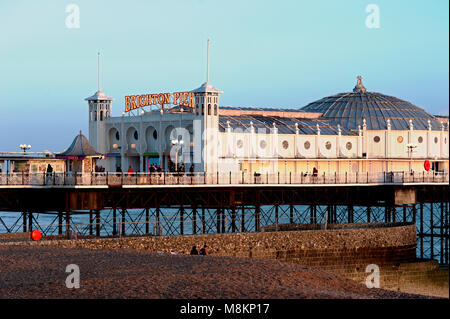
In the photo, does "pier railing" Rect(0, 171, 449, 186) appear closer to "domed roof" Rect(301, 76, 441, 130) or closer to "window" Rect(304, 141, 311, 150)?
"window" Rect(304, 141, 311, 150)

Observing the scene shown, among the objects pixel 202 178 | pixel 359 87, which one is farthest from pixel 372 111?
pixel 202 178

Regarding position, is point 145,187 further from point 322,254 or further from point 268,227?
point 322,254

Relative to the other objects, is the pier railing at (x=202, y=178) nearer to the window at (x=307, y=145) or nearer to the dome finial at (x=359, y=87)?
the window at (x=307, y=145)

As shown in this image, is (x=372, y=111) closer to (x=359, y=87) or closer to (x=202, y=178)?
(x=359, y=87)

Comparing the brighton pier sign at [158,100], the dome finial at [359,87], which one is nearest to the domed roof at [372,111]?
the dome finial at [359,87]

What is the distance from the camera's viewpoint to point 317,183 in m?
70.2

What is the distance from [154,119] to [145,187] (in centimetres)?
1303

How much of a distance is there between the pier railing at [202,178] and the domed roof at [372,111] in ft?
35.3

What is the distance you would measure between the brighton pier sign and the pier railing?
6.72 m

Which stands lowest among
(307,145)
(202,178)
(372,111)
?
(202,178)

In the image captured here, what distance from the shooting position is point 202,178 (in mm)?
65312

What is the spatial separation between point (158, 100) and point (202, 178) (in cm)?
1279

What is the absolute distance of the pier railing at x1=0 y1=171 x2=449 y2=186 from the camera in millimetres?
60094
